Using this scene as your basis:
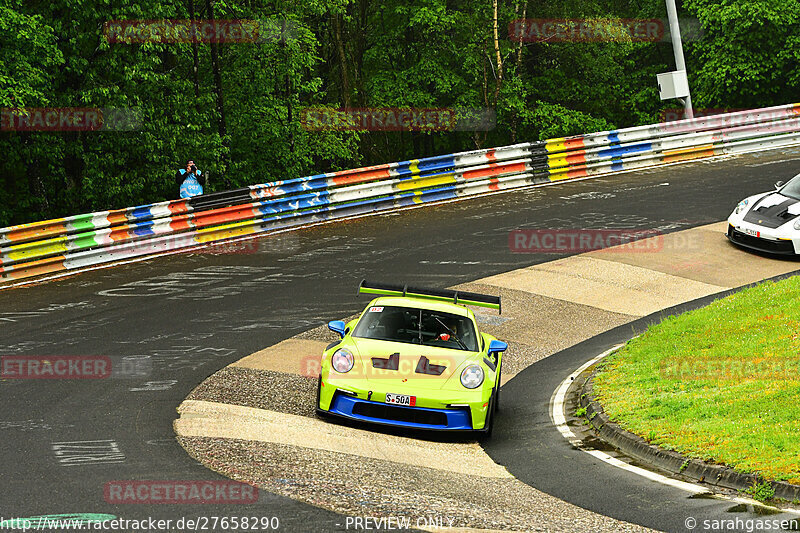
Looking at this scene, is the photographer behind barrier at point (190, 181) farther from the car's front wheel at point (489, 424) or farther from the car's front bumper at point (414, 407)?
the car's front wheel at point (489, 424)

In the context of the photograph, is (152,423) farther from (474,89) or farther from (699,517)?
(474,89)

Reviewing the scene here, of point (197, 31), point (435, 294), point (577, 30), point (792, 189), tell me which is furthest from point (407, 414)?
point (577, 30)

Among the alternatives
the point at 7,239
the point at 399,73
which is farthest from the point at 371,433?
the point at 399,73

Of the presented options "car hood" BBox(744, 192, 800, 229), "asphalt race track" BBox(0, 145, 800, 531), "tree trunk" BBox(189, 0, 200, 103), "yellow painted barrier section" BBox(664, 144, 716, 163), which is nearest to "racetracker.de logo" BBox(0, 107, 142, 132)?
"tree trunk" BBox(189, 0, 200, 103)

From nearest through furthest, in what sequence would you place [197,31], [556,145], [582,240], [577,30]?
[582,240], [197,31], [556,145], [577,30]

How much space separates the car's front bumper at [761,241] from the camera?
17812 mm

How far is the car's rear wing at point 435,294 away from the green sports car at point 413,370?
0.03 m

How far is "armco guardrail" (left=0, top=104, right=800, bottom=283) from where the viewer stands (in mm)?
17969

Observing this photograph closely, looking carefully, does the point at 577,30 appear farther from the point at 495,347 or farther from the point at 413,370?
the point at 413,370

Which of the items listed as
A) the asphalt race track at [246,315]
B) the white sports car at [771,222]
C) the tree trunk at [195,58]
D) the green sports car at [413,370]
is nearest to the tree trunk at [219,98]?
the tree trunk at [195,58]

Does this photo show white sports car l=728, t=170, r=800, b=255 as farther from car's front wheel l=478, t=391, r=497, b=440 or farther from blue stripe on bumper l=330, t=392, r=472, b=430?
blue stripe on bumper l=330, t=392, r=472, b=430

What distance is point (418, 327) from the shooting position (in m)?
10.9

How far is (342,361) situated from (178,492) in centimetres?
309

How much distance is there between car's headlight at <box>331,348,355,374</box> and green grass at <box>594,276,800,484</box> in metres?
3.05
